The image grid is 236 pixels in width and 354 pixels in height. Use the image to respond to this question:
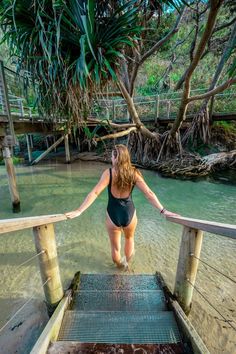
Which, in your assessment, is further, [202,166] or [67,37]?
[202,166]

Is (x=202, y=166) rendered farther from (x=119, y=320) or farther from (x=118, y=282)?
(x=119, y=320)

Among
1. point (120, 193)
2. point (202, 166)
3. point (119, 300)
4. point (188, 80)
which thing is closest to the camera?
point (119, 300)

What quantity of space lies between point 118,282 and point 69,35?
12.2ft

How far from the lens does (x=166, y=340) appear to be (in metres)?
1.31

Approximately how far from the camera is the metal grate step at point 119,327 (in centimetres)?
133

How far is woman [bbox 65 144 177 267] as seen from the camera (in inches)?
72.2

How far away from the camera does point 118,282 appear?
207cm

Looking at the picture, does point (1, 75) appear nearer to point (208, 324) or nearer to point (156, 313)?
point (156, 313)

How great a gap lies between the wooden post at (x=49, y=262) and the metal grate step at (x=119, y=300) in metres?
0.22

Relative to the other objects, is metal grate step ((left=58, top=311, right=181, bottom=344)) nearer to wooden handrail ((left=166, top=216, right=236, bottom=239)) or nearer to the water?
the water

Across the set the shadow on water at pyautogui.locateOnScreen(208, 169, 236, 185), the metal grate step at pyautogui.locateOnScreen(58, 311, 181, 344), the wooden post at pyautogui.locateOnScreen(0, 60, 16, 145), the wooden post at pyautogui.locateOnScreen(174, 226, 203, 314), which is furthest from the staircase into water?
the shadow on water at pyautogui.locateOnScreen(208, 169, 236, 185)

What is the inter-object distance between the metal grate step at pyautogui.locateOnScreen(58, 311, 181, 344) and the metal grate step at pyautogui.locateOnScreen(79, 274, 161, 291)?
1.41 feet

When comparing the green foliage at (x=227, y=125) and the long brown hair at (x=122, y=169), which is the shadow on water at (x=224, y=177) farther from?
the long brown hair at (x=122, y=169)

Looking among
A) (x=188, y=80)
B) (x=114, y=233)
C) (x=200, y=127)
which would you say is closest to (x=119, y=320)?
(x=114, y=233)
